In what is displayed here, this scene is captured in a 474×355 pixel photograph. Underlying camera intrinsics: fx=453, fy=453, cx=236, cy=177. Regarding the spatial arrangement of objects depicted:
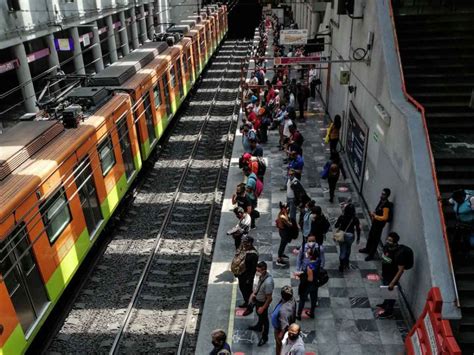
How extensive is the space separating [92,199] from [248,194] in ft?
11.5

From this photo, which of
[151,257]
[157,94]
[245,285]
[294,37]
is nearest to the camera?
[245,285]

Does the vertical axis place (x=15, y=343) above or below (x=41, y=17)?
below

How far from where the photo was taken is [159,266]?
34.4ft

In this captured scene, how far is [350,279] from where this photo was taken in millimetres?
9531

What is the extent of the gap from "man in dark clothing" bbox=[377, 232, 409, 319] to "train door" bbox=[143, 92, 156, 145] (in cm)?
891

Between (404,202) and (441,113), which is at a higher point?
(441,113)

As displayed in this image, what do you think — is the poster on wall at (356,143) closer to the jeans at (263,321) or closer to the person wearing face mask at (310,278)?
the person wearing face mask at (310,278)

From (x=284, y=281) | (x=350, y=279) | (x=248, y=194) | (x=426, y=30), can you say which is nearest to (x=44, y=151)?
(x=248, y=194)

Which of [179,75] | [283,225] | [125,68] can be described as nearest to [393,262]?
[283,225]

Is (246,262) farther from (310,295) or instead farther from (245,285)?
(310,295)

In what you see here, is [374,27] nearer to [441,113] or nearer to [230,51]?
[441,113]

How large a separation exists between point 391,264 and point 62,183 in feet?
20.2

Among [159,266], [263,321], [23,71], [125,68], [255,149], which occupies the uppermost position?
[125,68]

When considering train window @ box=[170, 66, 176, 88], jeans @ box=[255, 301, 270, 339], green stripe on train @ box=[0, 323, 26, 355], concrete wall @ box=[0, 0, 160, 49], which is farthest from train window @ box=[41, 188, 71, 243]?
concrete wall @ box=[0, 0, 160, 49]
